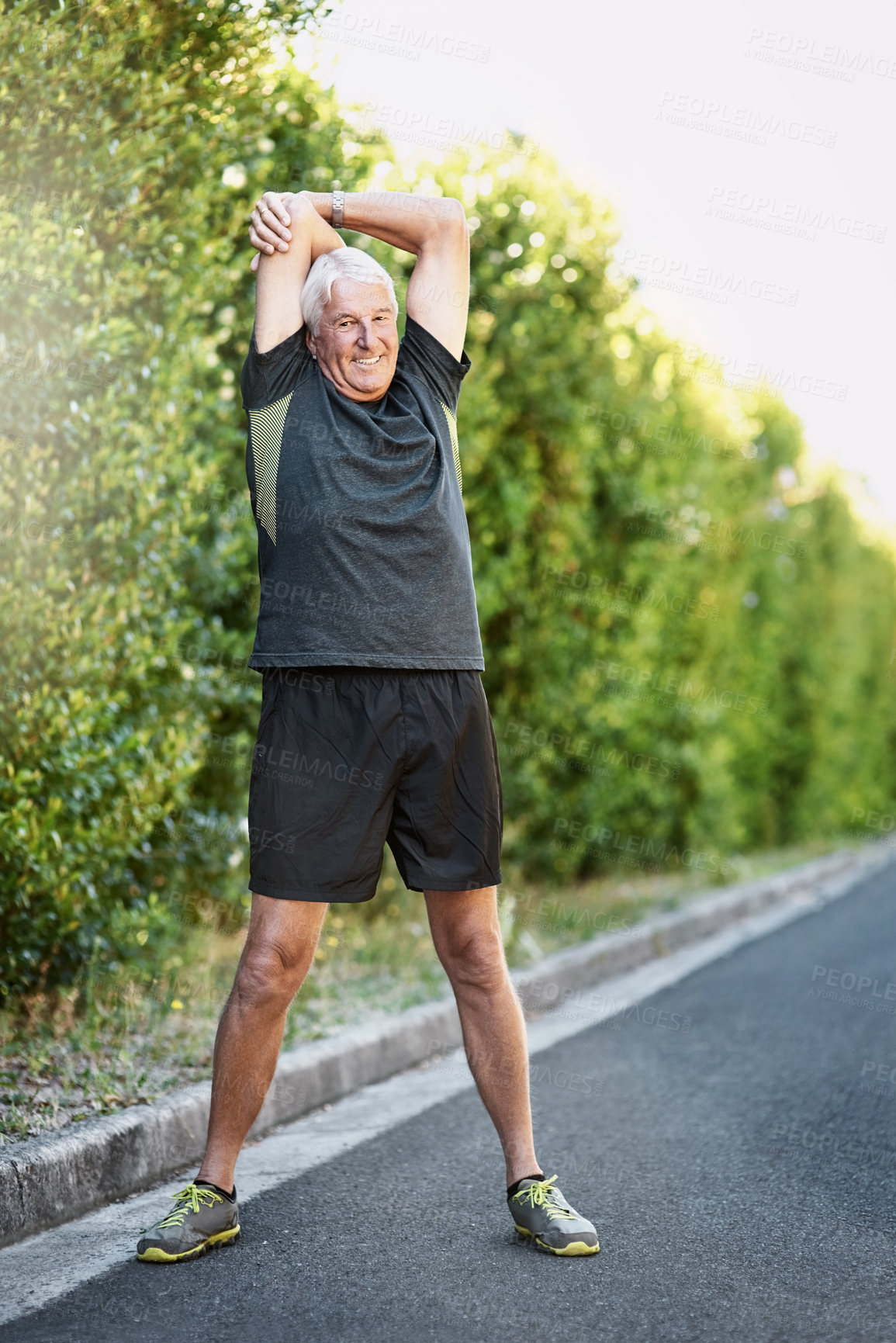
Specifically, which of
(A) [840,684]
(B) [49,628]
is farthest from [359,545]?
(A) [840,684]

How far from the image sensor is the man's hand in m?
3.18

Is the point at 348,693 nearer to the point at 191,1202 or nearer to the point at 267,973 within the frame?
the point at 267,973

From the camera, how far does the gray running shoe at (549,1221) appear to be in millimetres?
3111

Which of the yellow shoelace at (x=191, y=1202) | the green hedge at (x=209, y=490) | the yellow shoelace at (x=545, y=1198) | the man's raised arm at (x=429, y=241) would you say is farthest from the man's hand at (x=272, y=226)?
the yellow shoelace at (x=545, y=1198)

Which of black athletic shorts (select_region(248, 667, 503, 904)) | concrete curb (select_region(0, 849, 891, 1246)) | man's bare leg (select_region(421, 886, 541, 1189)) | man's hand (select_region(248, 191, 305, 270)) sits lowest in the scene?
concrete curb (select_region(0, 849, 891, 1246))

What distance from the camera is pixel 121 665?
468 cm

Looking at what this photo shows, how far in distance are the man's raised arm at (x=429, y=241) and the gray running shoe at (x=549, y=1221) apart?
1921 mm

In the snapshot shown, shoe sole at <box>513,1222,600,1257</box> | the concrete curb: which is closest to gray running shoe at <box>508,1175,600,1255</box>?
shoe sole at <box>513,1222,600,1257</box>

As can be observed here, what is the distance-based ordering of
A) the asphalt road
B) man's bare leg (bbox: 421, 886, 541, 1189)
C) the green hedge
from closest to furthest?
the asphalt road → man's bare leg (bbox: 421, 886, 541, 1189) → the green hedge

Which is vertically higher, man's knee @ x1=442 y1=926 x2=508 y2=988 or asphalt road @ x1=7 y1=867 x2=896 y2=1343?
man's knee @ x1=442 y1=926 x2=508 y2=988

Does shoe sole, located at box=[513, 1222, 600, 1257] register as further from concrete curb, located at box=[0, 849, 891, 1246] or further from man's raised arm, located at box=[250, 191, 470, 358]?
man's raised arm, located at box=[250, 191, 470, 358]

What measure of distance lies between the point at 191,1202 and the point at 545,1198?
781mm

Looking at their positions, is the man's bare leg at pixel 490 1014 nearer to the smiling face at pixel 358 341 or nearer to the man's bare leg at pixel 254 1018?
the man's bare leg at pixel 254 1018

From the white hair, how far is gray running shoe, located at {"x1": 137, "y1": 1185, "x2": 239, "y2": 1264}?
192cm
